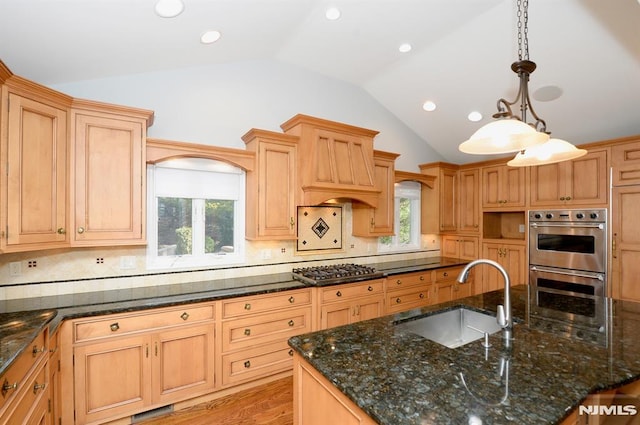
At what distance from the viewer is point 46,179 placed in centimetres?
200

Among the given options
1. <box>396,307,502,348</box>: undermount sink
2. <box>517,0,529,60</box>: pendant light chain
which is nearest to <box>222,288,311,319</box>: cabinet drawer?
<box>396,307,502,348</box>: undermount sink

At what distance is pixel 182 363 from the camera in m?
2.36

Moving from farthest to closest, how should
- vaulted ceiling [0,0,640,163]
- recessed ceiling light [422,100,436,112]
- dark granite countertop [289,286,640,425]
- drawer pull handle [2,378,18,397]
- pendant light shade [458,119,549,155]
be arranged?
1. recessed ceiling light [422,100,436,112]
2. vaulted ceiling [0,0,640,163]
3. pendant light shade [458,119,549,155]
4. drawer pull handle [2,378,18,397]
5. dark granite countertop [289,286,640,425]

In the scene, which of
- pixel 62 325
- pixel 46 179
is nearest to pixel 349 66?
pixel 46 179

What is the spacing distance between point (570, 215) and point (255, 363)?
3.87 m

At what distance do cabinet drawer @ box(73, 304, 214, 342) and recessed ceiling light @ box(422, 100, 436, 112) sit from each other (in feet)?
11.6

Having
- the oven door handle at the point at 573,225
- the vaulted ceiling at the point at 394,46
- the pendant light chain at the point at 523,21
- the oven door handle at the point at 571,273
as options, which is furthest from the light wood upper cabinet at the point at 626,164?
the pendant light chain at the point at 523,21

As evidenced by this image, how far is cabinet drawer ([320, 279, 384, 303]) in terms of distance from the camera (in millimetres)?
3008

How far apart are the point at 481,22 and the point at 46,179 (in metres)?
3.75

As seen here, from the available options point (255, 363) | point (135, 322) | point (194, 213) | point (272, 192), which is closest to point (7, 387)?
point (135, 322)

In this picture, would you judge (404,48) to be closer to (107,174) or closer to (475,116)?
(475,116)

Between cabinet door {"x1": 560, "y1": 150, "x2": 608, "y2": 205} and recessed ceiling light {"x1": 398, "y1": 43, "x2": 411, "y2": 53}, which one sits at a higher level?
recessed ceiling light {"x1": 398, "y1": 43, "x2": 411, "y2": 53}

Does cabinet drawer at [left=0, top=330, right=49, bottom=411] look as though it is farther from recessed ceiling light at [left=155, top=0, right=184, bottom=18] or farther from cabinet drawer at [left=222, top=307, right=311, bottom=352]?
recessed ceiling light at [left=155, top=0, right=184, bottom=18]

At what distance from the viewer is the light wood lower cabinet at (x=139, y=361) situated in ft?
6.68
